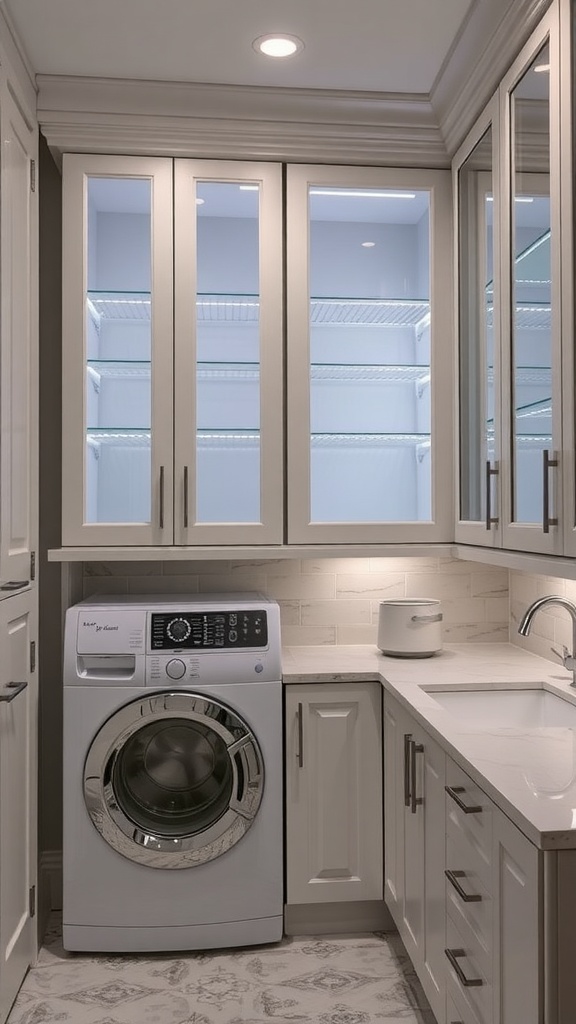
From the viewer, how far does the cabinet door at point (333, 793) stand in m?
2.64

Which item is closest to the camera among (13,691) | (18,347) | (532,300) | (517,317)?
(532,300)

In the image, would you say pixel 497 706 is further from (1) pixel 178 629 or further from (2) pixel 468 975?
(1) pixel 178 629

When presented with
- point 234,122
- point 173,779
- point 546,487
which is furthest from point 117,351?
point 546,487

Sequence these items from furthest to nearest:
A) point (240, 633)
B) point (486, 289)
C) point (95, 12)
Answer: point (240, 633) → point (486, 289) → point (95, 12)

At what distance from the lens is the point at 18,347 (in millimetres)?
2350

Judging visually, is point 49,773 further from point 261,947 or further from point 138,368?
point 138,368

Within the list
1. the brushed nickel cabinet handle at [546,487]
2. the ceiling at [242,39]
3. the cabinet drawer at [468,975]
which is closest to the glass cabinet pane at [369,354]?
the ceiling at [242,39]

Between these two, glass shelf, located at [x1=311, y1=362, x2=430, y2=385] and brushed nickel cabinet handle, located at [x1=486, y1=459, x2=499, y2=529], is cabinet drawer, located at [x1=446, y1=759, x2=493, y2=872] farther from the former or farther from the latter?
glass shelf, located at [x1=311, y1=362, x2=430, y2=385]

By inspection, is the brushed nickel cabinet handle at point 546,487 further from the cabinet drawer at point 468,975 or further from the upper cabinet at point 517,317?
the cabinet drawer at point 468,975

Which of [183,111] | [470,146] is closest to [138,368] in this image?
[183,111]

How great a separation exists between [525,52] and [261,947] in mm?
2637

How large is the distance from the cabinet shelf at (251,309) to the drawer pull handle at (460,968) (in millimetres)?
1888

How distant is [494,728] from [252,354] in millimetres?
1389

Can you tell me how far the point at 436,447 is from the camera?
284 centimetres
